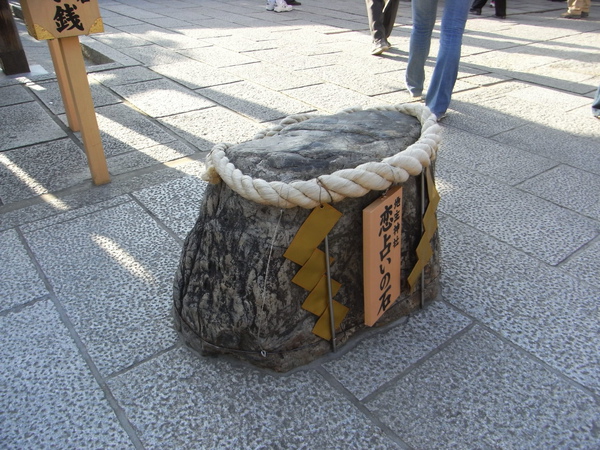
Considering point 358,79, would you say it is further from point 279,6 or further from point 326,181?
point 279,6

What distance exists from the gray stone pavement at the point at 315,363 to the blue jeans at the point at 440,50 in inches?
9.3

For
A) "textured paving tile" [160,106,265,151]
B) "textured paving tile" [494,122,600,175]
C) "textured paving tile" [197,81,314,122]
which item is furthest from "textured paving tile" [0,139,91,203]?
"textured paving tile" [494,122,600,175]

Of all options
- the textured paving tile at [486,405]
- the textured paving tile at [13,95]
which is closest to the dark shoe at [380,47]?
the textured paving tile at [13,95]

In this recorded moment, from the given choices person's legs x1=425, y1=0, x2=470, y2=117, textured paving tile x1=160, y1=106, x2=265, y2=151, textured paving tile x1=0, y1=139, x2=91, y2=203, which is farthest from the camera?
textured paving tile x1=160, y1=106, x2=265, y2=151

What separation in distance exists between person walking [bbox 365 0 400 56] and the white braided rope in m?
4.27

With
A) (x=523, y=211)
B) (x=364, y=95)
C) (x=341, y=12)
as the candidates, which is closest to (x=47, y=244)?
(x=523, y=211)

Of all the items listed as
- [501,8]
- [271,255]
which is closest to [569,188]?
[271,255]

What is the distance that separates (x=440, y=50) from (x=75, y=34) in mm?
2336

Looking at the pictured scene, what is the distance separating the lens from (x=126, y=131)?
346cm

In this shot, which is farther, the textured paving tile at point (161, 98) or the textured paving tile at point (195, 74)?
the textured paving tile at point (195, 74)

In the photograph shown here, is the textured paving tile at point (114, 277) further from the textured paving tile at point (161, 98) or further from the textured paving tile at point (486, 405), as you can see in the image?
the textured paving tile at point (161, 98)

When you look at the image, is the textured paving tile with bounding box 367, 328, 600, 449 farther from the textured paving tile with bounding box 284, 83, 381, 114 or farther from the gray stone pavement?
the textured paving tile with bounding box 284, 83, 381, 114

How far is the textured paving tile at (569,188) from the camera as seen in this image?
2.44m

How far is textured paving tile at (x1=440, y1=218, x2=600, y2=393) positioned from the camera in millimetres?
1587
